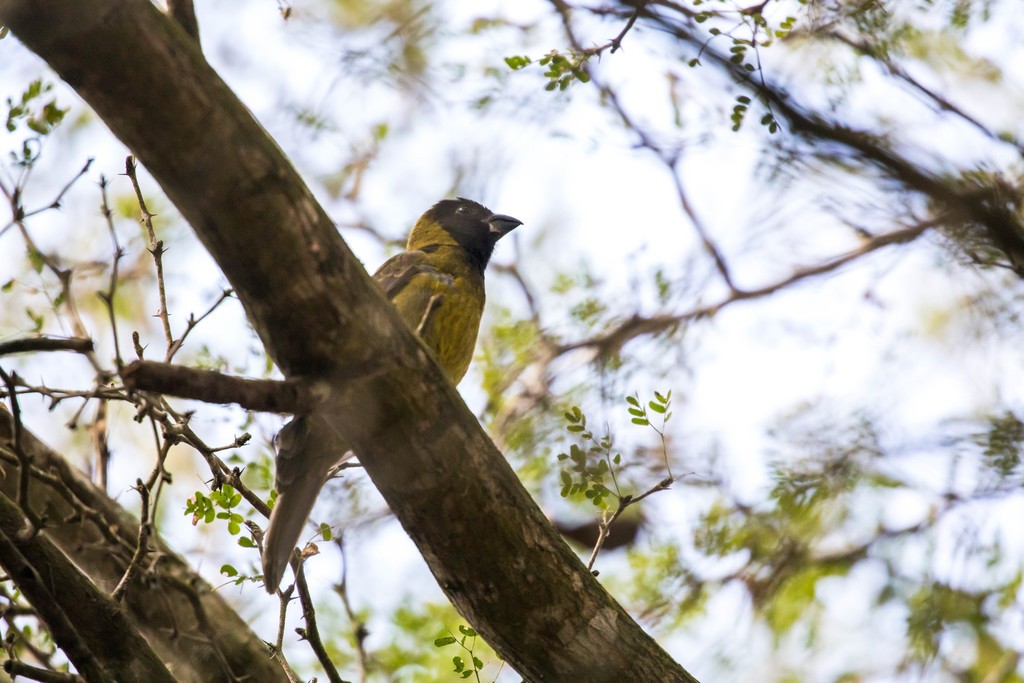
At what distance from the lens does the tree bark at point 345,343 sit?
6.98 ft

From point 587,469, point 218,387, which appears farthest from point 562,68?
point 218,387

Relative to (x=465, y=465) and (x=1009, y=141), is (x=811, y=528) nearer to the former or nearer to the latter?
(x=1009, y=141)

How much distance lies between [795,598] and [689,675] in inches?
105

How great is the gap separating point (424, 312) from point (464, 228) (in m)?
1.59

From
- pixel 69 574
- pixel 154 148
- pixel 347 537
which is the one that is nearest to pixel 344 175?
pixel 347 537

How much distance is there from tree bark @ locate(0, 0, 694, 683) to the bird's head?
2.71 metres

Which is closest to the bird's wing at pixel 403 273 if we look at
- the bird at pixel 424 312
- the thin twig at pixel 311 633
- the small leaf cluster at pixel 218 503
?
the bird at pixel 424 312

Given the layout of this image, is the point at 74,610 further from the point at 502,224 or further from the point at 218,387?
the point at 502,224

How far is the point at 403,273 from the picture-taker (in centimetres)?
448

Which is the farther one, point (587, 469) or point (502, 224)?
point (502, 224)

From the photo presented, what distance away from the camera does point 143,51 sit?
83.4 inches

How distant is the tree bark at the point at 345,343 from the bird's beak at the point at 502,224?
3.02 meters

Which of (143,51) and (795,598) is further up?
(795,598)

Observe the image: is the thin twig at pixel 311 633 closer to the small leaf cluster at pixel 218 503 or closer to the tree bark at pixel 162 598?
the small leaf cluster at pixel 218 503
